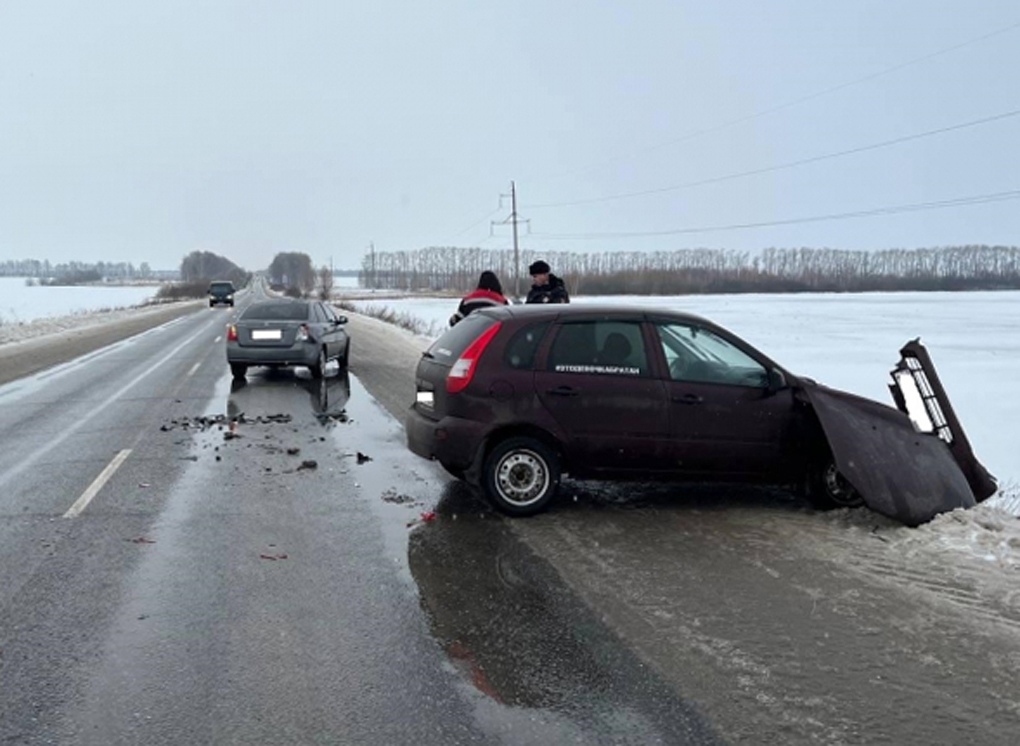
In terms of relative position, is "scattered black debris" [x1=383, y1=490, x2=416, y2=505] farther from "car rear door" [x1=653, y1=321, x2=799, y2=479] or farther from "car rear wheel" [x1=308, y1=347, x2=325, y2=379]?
"car rear wheel" [x1=308, y1=347, x2=325, y2=379]

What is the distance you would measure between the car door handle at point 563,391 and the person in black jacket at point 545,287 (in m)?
3.84

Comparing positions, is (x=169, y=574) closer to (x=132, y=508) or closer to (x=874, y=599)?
(x=132, y=508)

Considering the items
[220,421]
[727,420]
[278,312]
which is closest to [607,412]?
[727,420]

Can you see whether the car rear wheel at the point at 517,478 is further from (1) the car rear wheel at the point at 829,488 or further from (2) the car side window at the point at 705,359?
(1) the car rear wheel at the point at 829,488

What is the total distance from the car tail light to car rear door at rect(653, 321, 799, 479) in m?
1.42

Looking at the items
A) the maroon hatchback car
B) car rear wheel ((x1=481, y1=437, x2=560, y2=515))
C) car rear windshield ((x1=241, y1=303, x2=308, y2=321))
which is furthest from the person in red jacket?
car rear windshield ((x1=241, y1=303, x2=308, y2=321))

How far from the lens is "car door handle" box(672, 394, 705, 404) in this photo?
6859 millimetres

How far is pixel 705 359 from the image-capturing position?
707 centimetres

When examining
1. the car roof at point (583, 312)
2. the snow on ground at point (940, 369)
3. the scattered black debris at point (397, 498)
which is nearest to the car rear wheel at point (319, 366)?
the snow on ground at point (940, 369)

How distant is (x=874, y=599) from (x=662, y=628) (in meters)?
1.40

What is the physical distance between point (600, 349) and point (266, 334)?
11279 mm

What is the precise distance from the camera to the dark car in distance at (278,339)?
659 inches

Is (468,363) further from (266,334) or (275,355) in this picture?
(266,334)

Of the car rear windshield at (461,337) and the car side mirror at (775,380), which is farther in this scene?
the car rear windshield at (461,337)
